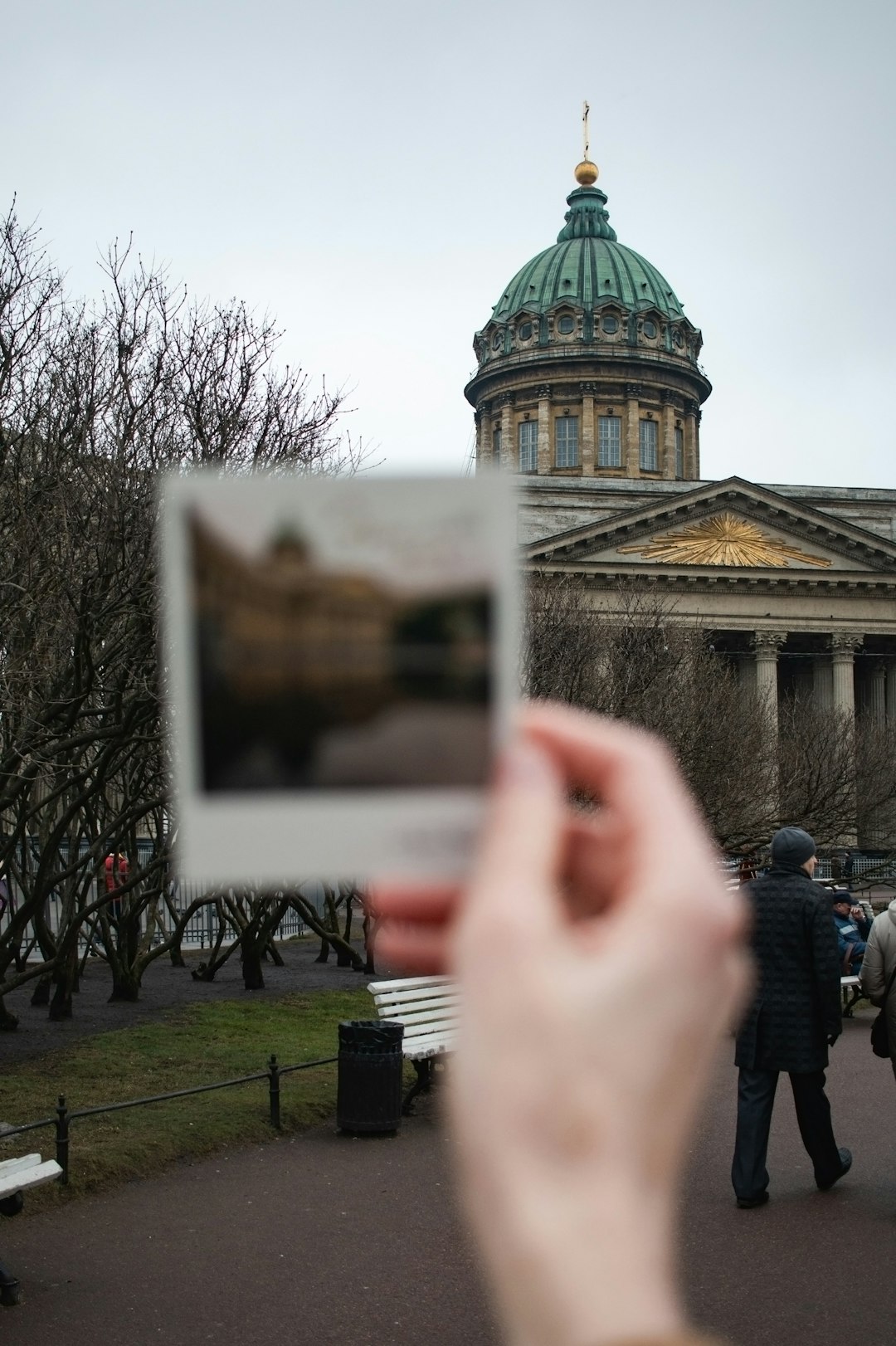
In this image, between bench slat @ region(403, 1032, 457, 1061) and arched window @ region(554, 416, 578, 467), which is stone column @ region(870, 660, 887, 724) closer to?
arched window @ region(554, 416, 578, 467)

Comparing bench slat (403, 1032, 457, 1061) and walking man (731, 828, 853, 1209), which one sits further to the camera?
bench slat (403, 1032, 457, 1061)

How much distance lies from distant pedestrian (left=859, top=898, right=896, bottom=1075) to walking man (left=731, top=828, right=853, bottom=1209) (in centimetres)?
45

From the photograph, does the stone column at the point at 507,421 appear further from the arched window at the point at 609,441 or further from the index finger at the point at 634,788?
the index finger at the point at 634,788

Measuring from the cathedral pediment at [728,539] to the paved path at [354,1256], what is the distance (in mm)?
41118

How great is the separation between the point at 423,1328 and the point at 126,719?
7195 millimetres

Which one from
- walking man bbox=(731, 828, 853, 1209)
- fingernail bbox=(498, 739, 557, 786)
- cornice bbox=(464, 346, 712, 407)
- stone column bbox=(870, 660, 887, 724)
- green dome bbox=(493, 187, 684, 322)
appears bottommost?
walking man bbox=(731, 828, 853, 1209)

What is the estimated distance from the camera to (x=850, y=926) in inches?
760

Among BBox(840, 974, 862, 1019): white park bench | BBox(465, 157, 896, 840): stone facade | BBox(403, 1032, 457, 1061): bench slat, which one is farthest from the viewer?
BBox(465, 157, 896, 840): stone facade

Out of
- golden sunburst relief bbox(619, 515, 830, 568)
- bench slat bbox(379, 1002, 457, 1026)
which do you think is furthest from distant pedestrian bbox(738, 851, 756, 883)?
golden sunburst relief bbox(619, 515, 830, 568)

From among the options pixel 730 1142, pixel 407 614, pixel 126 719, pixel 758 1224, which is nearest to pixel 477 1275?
pixel 758 1224

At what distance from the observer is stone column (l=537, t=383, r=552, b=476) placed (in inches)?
2995

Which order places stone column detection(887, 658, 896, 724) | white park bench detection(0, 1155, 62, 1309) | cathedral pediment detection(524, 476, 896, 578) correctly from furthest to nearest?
stone column detection(887, 658, 896, 724) → cathedral pediment detection(524, 476, 896, 578) → white park bench detection(0, 1155, 62, 1309)

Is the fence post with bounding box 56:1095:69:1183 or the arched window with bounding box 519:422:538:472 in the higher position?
the arched window with bounding box 519:422:538:472

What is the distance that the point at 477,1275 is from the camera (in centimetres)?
842
